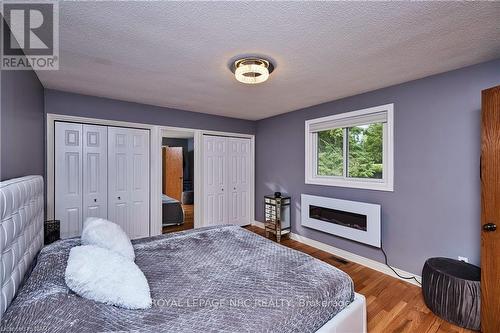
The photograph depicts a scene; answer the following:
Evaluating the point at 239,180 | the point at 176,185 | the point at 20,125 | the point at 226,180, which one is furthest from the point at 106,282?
the point at 176,185

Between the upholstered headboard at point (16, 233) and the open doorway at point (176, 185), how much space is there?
251cm

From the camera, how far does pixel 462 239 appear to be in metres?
2.21

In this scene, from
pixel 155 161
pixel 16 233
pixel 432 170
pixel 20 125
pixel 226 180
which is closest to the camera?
pixel 16 233

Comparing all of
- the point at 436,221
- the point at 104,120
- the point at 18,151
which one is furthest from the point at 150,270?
the point at 436,221

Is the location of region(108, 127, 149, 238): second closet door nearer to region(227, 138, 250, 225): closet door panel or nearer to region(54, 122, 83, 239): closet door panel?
region(54, 122, 83, 239): closet door panel

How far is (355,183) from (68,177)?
3.83m

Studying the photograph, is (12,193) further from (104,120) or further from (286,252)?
(104,120)

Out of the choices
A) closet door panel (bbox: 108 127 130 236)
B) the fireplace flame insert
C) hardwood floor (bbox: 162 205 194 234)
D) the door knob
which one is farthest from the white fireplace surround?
closet door panel (bbox: 108 127 130 236)

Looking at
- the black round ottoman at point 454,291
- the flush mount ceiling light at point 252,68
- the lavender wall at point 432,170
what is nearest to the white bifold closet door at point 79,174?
the flush mount ceiling light at point 252,68

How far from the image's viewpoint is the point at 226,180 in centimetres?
445

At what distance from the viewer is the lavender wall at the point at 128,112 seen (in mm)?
2930

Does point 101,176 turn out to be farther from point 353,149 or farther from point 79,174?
point 353,149

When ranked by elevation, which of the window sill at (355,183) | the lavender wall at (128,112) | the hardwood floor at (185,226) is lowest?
the hardwood floor at (185,226)

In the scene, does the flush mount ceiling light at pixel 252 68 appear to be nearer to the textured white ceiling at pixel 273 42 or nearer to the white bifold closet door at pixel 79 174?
the textured white ceiling at pixel 273 42
